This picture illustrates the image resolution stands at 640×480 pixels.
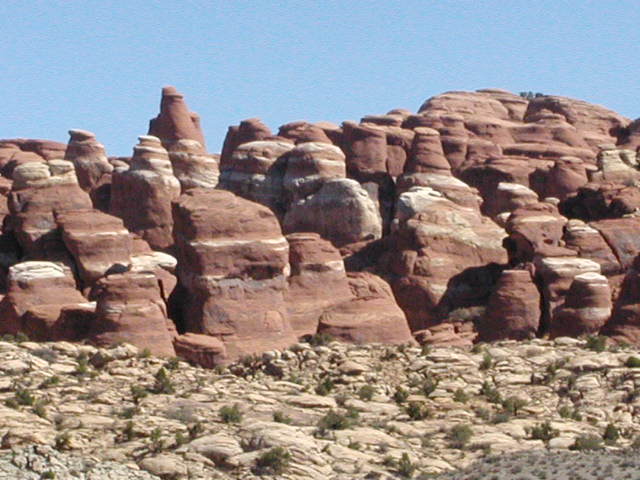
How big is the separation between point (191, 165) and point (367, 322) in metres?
48.4

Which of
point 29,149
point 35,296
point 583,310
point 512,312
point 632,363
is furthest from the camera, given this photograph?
point 29,149

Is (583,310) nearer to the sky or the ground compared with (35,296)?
nearer to the sky

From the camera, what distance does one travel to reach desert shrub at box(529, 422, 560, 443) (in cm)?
3850

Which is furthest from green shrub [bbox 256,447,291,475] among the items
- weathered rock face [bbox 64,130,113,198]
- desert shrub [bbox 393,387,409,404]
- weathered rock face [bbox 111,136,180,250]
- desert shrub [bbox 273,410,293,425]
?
weathered rock face [bbox 64,130,113,198]

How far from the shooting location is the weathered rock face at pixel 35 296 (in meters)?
55.9

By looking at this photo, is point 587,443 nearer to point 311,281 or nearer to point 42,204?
point 311,281

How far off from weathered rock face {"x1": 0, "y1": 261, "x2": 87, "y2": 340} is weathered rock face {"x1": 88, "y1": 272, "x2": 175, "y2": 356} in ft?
13.3

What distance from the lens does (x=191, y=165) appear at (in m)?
100

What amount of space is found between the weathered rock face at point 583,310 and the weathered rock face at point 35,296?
57.5 ft

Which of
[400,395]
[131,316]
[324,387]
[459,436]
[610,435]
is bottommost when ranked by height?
[131,316]

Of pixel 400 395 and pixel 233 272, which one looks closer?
pixel 400 395

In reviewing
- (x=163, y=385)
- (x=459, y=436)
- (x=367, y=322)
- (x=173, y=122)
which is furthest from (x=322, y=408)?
(x=173, y=122)

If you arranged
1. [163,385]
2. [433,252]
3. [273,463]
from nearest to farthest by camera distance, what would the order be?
[273,463] < [163,385] < [433,252]

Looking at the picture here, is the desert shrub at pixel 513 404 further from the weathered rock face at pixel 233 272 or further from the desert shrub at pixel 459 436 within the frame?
the weathered rock face at pixel 233 272
